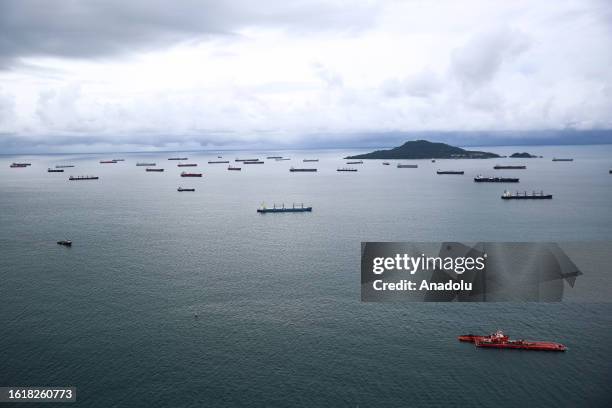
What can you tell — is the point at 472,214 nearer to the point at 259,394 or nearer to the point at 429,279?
the point at 429,279

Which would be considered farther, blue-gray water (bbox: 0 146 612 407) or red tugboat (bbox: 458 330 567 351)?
red tugboat (bbox: 458 330 567 351)

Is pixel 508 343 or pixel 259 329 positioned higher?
pixel 508 343

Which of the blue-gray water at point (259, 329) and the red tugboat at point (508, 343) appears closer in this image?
the blue-gray water at point (259, 329)

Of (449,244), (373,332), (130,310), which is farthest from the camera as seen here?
(449,244)

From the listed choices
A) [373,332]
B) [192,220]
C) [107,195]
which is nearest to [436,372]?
[373,332]

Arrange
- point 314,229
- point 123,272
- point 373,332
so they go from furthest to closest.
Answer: point 314,229, point 123,272, point 373,332

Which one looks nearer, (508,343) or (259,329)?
(508,343)

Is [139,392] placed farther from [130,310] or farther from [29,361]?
[130,310]

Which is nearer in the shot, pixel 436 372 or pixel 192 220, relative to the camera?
pixel 436 372
